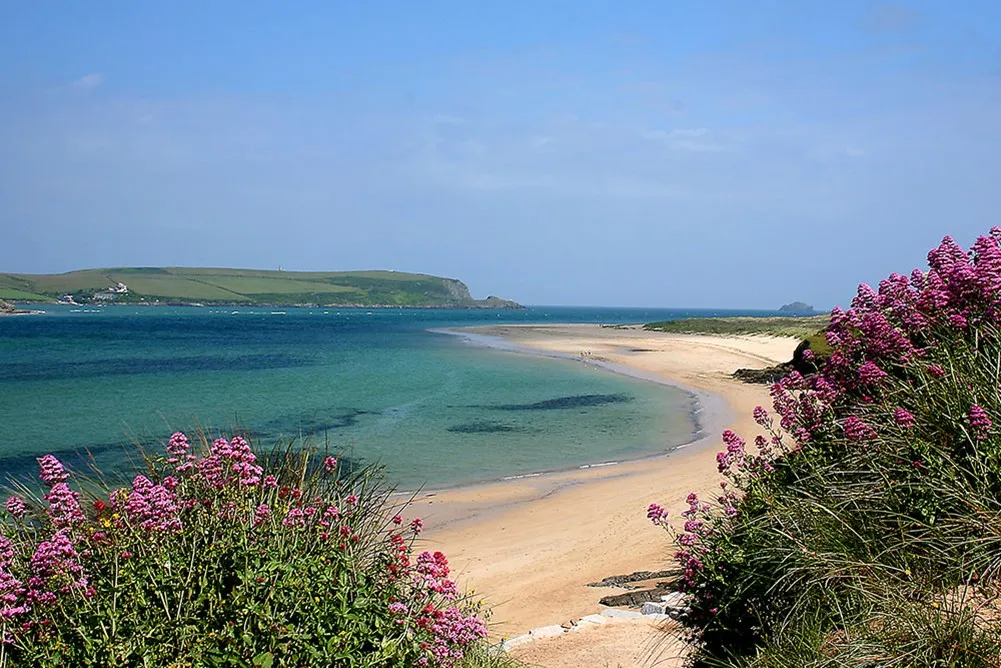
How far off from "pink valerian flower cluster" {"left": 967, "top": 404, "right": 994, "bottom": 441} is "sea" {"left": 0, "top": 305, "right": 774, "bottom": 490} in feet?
18.4

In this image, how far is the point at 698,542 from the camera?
18.6ft

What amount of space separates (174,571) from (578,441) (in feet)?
56.6

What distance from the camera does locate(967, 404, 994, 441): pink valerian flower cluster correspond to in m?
4.57

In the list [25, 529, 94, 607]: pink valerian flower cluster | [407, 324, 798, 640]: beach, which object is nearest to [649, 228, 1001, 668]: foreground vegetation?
[407, 324, 798, 640]: beach

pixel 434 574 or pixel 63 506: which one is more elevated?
pixel 63 506

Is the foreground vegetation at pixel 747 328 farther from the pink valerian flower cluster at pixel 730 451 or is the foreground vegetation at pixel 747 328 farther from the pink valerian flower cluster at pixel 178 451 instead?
the pink valerian flower cluster at pixel 178 451

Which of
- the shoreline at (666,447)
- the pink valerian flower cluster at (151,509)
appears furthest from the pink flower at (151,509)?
the shoreline at (666,447)

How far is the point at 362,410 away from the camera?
26203mm

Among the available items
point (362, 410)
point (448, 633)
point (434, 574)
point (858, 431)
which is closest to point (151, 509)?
point (434, 574)

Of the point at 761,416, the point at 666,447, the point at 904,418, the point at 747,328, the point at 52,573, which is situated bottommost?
the point at 666,447

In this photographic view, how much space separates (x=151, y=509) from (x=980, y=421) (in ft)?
15.1

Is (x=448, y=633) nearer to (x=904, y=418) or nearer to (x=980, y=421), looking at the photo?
(x=904, y=418)

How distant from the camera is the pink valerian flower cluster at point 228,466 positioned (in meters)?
4.38

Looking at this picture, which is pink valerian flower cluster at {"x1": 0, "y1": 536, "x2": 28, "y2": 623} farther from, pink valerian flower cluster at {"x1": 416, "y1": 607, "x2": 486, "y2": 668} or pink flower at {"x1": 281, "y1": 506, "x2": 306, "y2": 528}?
pink valerian flower cluster at {"x1": 416, "y1": 607, "x2": 486, "y2": 668}
